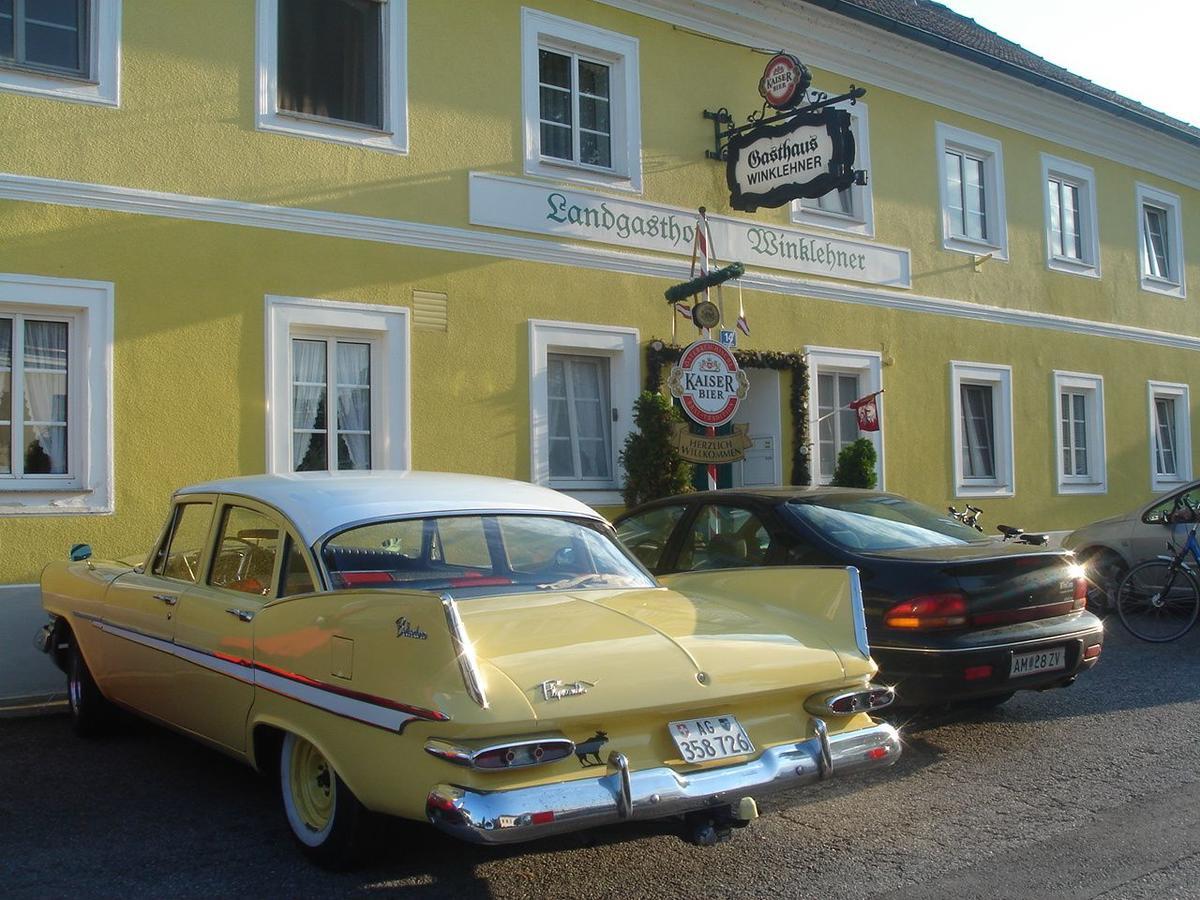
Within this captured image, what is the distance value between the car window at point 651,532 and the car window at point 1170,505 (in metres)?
5.97

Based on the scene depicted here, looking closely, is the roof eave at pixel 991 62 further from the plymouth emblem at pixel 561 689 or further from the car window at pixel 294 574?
the plymouth emblem at pixel 561 689

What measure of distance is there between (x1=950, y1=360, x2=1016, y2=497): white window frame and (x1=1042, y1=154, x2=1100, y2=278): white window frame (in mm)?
2211

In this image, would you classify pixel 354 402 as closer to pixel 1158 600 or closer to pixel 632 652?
pixel 632 652

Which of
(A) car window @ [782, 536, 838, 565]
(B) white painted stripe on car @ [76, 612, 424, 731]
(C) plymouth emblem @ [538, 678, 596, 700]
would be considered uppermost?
(A) car window @ [782, 536, 838, 565]

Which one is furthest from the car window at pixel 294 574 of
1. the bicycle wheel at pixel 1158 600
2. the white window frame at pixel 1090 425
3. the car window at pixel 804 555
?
the white window frame at pixel 1090 425

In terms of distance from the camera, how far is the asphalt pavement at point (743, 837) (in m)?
4.30

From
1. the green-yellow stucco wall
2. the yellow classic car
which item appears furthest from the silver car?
the yellow classic car

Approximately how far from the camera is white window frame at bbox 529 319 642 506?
10.9 m

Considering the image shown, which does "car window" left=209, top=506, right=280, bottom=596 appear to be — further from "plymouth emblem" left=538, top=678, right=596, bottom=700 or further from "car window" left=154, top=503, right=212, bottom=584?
"plymouth emblem" left=538, top=678, right=596, bottom=700

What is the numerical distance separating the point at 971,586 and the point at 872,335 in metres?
→ 8.22

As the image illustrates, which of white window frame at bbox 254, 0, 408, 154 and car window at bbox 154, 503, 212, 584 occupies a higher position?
white window frame at bbox 254, 0, 408, 154

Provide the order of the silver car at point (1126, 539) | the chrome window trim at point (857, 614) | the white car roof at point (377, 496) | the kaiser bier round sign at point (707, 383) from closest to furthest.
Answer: the chrome window trim at point (857, 614) < the white car roof at point (377, 496) < the kaiser bier round sign at point (707, 383) < the silver car at point (1126, 539)

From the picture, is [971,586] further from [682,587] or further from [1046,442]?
[1046,442]

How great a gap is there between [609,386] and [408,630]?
8119 millimetres
